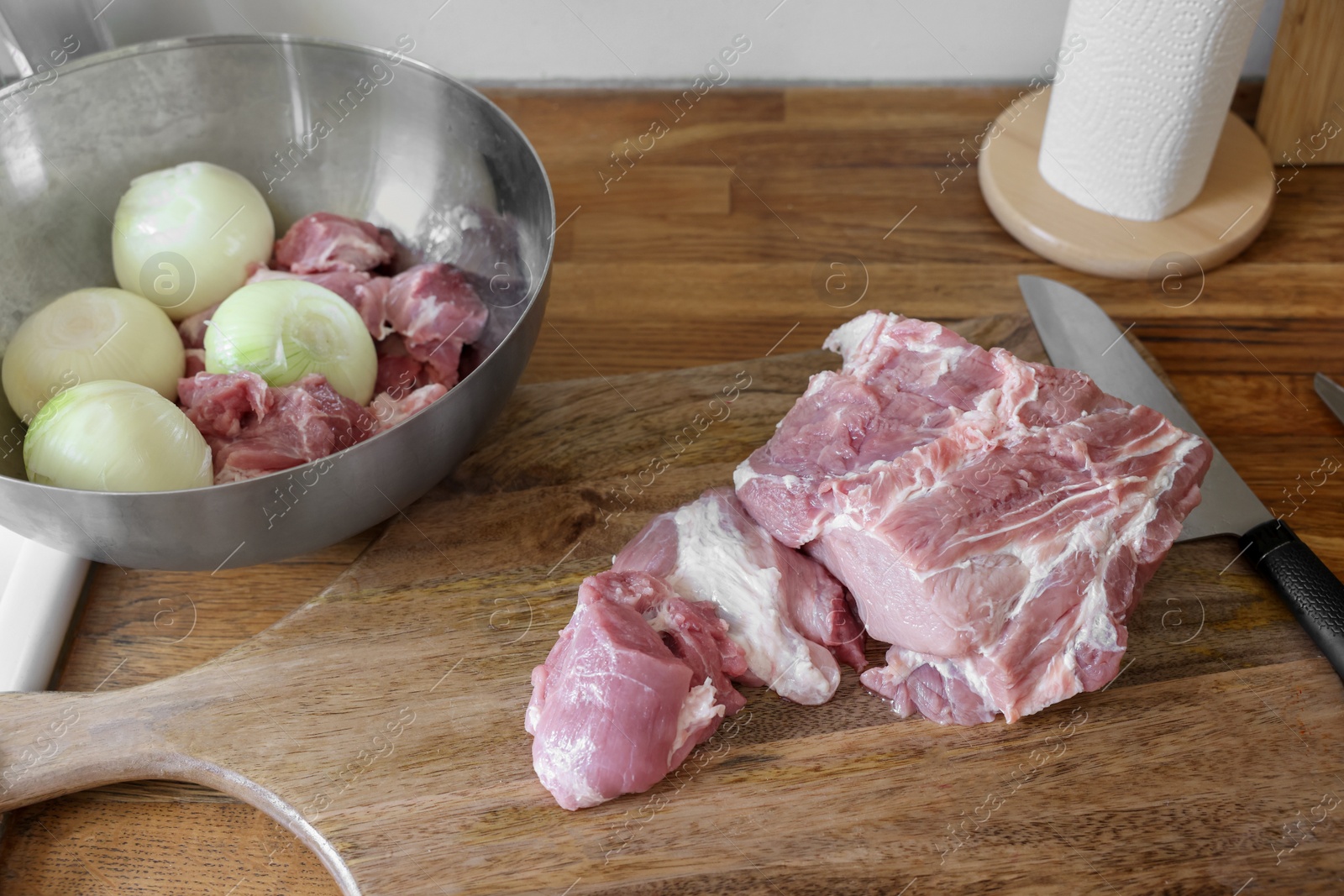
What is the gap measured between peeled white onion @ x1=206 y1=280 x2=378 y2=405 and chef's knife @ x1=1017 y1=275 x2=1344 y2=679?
5.07 ft

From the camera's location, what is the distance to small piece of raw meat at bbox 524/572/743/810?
1724 mm

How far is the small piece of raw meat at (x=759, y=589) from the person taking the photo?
74.4 inches

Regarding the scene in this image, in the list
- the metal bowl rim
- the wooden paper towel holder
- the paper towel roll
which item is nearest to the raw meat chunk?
the metal bowl rim

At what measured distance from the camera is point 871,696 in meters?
1.91

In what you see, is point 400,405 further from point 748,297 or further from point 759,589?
point 748,297

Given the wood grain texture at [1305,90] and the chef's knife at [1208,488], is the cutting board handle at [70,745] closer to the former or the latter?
the chef's knife at [1208,488]

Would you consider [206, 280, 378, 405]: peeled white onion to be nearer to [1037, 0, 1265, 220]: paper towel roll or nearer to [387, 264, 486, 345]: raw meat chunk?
[387, 264, 486, 345]: raw meat chunk

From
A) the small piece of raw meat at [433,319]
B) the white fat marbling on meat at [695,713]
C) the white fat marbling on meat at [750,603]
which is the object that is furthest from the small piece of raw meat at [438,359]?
the white fat marbling on meat at [695,713]

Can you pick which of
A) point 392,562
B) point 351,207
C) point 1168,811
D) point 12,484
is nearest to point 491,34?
point 351,207

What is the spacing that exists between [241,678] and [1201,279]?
98.6 inches

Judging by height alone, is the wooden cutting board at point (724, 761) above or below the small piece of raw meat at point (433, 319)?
below

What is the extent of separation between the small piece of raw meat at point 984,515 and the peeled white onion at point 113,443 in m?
1.04

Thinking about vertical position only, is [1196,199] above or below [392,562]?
above

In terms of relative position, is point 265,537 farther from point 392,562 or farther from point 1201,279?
point 1201,279
